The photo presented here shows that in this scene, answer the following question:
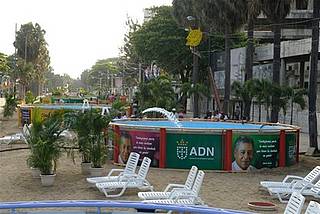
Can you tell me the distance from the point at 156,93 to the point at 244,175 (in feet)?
74.9

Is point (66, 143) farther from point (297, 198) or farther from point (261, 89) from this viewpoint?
point (261, 89)

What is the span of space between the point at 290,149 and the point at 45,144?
8.49 meters

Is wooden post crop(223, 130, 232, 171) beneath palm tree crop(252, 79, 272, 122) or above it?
beneath

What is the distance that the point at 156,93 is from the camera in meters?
39.0

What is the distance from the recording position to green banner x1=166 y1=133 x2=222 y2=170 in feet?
55.5

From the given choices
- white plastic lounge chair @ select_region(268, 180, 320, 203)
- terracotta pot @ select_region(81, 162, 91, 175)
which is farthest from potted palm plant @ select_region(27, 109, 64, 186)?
white plastic lounge chair @ select_region(268, 180, 320, 203)

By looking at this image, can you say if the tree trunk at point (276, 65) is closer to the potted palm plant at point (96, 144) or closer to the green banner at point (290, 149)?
the green banner at point (290, 149)

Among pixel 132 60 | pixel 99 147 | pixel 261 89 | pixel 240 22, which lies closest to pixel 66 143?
pixel 99 147

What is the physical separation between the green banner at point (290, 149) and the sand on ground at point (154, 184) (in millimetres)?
227

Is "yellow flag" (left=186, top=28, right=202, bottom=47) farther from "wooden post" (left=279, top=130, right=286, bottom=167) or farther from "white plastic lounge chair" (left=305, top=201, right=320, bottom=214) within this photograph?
"white plastic lounge chair" (left=305, top=201, right=320, bottom=214)

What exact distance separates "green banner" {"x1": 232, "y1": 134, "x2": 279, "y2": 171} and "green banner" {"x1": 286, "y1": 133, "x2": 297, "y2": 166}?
1.90 ft

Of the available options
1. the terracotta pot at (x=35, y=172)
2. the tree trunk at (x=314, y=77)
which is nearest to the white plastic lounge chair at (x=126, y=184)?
the terracotta pot at (x=35, y=172)

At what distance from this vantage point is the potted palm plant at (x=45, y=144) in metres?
13.5

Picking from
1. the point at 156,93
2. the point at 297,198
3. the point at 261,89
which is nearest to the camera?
the point at 297,198
